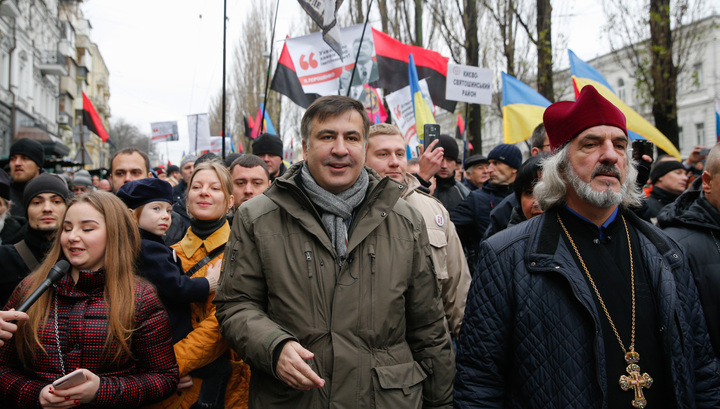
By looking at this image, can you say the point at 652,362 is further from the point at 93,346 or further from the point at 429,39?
the point at 429,39

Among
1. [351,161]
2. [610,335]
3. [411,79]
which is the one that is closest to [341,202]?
[351,161]

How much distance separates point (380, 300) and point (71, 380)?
4.28 ft

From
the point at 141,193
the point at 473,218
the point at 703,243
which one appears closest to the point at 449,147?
the point at 473,218

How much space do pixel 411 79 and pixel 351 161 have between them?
6067 millimetres

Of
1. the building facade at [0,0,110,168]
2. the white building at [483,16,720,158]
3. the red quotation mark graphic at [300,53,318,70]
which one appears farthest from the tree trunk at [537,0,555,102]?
the white building at [483,16,720,158]

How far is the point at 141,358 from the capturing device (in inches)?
101

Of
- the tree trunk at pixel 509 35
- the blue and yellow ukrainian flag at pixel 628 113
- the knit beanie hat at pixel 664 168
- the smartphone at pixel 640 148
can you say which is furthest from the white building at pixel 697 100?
the smartphone at pixel 640 148

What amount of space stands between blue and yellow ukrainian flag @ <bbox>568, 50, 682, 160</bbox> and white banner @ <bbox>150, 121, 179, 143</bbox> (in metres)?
16.1

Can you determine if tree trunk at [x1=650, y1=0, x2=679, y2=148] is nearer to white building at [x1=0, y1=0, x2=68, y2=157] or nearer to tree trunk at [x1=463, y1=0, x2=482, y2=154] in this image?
tree trunk at [x1=463, y1=0, x2=482, y2=154]

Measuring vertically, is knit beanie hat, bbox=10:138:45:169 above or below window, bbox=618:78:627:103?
below

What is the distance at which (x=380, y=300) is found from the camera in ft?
7.32

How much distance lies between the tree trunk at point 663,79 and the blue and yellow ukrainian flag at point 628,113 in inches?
205

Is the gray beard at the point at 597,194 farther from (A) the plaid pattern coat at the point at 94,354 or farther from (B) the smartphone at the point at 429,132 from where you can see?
(B) the smartphone at the point at 429,132

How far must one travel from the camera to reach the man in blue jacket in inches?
78.1
